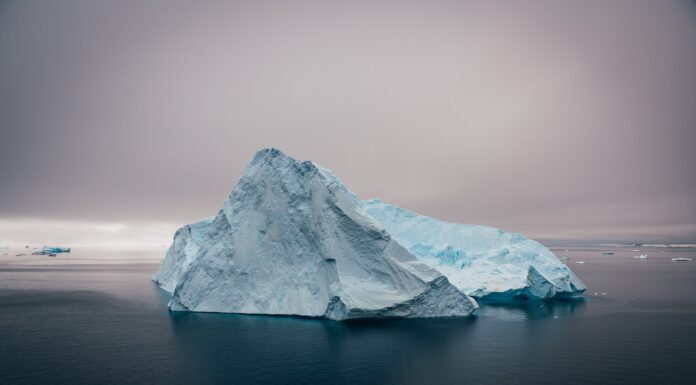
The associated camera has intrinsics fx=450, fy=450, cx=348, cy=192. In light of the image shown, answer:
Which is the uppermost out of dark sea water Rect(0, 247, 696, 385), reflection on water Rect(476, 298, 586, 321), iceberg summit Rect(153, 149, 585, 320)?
iceberg summit Rect(153, 149, 585, 320)

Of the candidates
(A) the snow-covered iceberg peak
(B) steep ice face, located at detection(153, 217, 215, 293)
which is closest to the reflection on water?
(A) the snow-covered iceberg peak

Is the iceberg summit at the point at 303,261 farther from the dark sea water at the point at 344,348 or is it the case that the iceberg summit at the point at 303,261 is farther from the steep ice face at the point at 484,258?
the steep ice face at the point at 484,258

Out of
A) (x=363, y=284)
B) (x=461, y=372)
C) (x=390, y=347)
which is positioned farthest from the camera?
(x=363, y=284)

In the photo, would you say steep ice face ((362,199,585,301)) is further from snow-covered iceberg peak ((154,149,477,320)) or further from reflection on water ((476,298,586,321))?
snow-covered iceberg peak ((154,149,477,320))

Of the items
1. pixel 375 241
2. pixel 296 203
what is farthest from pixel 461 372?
pixel 296 203

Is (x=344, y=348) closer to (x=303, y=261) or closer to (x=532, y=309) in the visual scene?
(x=303, y=261)

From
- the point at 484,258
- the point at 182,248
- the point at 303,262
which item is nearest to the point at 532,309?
the point at 484,258

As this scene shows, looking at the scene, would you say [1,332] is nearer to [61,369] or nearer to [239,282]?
[61,369]
